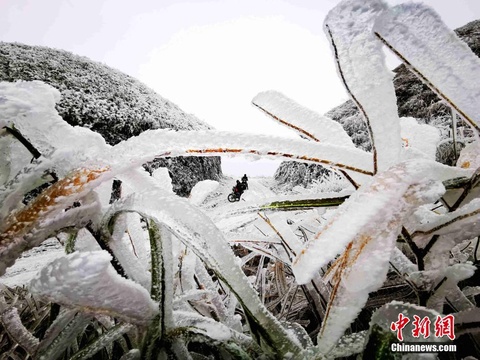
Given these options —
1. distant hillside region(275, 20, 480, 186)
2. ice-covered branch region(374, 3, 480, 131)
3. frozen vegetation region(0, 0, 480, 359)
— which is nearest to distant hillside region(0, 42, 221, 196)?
distant hillside region(275, 20, 480, 186)

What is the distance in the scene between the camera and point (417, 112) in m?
5.16

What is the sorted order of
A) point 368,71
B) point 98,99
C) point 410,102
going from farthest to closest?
point 98,99, point 410,102, point 368,71

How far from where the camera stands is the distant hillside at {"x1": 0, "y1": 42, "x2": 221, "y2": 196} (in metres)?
7.35

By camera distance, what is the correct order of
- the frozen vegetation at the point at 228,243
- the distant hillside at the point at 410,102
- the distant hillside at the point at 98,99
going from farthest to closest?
the distant hillside at the point at 98,99
the distant hillside at the point at 410,102
the frozen vegetation at the point at 228,243

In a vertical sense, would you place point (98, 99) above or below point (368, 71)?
above

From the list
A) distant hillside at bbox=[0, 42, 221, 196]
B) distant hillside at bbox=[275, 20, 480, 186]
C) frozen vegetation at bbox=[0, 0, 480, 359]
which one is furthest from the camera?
distant hillside at bbox=[0, 42, 221, 196]

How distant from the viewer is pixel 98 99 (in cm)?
791

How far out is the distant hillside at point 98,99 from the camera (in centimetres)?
735

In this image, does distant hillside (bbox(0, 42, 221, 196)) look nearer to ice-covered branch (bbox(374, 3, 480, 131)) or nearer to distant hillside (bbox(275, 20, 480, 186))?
distant hillside (bbox(275, 20, 480, 186))

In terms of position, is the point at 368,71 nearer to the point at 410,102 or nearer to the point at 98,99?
the point at 410,102

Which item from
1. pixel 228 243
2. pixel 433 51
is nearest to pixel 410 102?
pixel 433 51

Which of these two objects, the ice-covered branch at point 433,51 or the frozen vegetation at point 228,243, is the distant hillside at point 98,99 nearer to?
the frozen vegetation at point 228,243

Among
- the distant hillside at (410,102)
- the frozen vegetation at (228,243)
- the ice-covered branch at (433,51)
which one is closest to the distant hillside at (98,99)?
the distant hillside at (410,102)

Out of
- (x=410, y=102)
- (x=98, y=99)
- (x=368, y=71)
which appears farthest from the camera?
(x=98, y=99)
